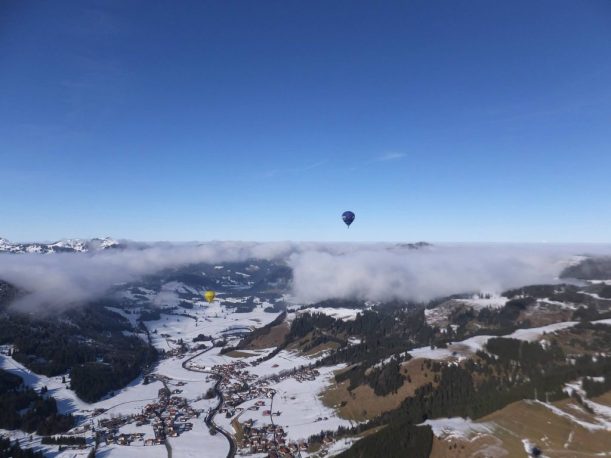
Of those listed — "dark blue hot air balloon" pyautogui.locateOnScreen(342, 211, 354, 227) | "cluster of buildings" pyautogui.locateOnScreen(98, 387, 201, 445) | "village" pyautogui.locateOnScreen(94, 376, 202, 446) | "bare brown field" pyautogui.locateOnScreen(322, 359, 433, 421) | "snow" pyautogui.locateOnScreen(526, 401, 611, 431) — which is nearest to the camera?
"snow" pyautogui.locateOnScreen(526, 401, 611, 431)

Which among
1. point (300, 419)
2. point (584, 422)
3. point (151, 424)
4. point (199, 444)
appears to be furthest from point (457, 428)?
point (151, 424)

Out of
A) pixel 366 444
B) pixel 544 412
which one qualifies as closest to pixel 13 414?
pixel 366 444

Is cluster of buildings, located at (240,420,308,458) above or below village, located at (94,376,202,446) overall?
above

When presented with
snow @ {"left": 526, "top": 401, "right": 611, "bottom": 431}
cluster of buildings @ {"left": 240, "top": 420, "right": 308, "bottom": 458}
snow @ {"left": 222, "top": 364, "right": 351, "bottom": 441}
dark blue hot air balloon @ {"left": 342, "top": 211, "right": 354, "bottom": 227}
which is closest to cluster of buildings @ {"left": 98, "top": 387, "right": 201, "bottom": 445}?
snow @ {"left": 222, "top": 364, "right": 351, "bottom": 441}

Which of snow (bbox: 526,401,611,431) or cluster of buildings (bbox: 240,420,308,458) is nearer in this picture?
snow (bbox: 526,401,611,431)

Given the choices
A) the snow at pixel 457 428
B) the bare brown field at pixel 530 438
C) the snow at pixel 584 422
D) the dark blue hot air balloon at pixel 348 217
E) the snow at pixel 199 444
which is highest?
the dark blue hot air balloon at pixel 348 217

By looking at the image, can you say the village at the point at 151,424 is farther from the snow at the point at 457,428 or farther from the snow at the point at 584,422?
the snow at the point at 584,422

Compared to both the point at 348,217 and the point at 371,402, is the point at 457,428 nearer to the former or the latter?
the point at 371,402

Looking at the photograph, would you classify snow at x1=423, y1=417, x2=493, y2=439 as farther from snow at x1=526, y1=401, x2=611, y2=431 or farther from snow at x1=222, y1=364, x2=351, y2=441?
snow at x1=222, y1=364, x2=351, y2=441

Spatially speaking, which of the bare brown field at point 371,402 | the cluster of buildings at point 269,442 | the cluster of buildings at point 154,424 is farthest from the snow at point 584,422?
the cluster of buildings at point 154,424

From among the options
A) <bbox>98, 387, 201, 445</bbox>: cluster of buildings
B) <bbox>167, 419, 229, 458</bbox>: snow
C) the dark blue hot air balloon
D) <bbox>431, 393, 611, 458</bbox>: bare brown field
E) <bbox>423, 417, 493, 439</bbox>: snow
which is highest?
the dark blue hot air balloon

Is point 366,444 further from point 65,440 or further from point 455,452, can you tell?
point 65,440

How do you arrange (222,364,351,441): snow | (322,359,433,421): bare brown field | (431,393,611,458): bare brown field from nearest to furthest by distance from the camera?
(431,393,611,458): bare brown field → (222,364,351,441): snow → (322,359,433,421): bare brown field
